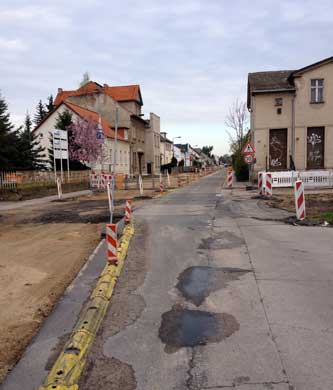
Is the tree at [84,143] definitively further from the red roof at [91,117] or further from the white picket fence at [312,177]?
the white picket fence at [312,177]

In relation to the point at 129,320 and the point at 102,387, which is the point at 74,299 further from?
the point at 102,387

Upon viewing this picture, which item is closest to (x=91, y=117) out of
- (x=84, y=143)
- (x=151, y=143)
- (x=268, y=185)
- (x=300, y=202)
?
(x=84, y=143)

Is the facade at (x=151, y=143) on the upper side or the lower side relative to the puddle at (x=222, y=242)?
upper

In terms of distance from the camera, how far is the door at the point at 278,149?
1148 inches

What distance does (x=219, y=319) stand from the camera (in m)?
4.48

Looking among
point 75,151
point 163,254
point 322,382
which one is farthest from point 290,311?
point 75,151

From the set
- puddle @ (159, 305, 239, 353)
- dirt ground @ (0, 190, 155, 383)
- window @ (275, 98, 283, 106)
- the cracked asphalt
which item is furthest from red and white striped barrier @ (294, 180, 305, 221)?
window @ (275, 98, 283, 106)

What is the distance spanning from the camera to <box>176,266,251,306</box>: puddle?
5.36m

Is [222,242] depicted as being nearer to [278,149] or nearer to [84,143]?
[278,149]

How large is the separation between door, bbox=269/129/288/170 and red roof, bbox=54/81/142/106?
1423 inches

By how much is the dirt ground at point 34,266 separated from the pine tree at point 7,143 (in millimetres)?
16402

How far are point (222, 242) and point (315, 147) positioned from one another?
2280 cm

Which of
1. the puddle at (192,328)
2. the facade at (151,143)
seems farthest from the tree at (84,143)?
the puddle at (192,328)

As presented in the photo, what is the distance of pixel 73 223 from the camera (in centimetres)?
1260
